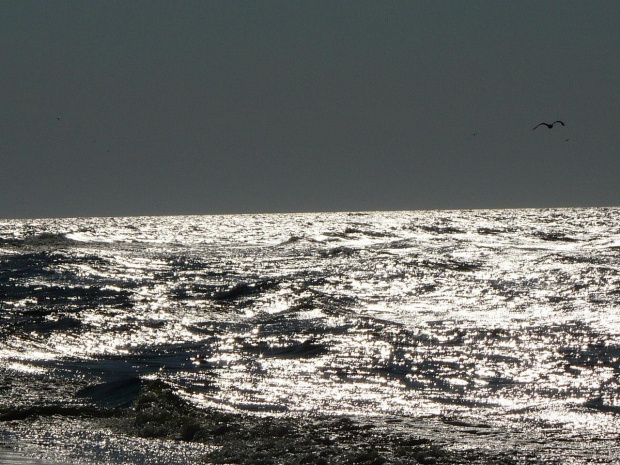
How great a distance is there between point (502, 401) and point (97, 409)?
16.7 feet

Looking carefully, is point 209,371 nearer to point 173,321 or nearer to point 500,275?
point 173,321

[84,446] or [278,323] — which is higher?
[278,323]

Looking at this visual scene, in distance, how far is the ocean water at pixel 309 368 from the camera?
793 centimetres

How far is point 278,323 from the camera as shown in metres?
16.7

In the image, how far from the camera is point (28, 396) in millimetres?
9898

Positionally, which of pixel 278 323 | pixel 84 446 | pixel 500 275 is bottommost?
pixel 84 446

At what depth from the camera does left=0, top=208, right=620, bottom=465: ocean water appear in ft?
26.0

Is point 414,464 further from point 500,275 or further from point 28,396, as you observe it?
point 500,275

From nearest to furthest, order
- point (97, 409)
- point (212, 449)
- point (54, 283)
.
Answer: point (212, 449)
point (97, 409)
point (54, 283)

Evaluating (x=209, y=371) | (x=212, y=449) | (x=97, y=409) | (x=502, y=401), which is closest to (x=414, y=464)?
(x=212, y=449)

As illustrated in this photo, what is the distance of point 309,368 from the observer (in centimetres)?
1211

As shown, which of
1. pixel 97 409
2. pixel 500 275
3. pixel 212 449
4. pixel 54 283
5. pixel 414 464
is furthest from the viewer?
pixel 500 275

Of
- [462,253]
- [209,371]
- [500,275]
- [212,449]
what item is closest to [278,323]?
[209,371]

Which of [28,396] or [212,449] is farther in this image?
[28,396]
